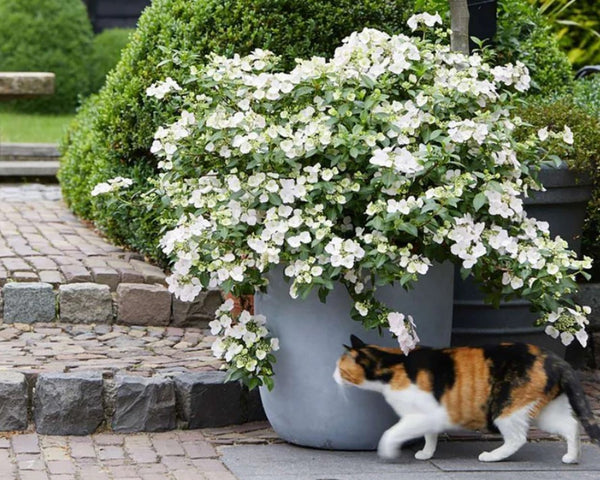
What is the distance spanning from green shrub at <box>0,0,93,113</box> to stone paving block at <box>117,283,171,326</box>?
30.5 feet

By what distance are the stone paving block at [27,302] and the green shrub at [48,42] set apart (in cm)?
929

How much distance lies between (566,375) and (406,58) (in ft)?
4.46

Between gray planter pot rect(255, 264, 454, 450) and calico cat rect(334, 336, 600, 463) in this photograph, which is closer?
calico cat rect(334, 336, 600, 463)

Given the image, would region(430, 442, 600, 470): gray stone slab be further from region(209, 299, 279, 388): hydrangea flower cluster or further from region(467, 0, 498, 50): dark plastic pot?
region(467, 0, 498, 50): dark plastic pot

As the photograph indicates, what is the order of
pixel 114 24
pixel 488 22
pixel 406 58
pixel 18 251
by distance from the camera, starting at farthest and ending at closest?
pixel 114 24 < pixel 18 251 < pixel 488 22 < pixel 406 58

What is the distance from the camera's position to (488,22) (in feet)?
20.8

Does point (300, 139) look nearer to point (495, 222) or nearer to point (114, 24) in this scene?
point (495, 222)

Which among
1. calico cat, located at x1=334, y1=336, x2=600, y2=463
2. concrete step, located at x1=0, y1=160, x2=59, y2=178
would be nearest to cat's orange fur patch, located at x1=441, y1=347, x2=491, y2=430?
calico cat, located at x1=334, y1=336, x2=600, y2=463

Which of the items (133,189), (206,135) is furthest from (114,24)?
(206,135)

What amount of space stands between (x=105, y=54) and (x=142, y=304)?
1019 centimetres

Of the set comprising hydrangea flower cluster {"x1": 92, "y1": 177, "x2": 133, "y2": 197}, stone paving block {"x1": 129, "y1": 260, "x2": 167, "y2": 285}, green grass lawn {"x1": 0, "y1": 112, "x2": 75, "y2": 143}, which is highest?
green grass lawn {"x1": 0, "y1": 112, "x2": 75, "y2": 143}

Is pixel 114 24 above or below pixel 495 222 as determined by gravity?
above

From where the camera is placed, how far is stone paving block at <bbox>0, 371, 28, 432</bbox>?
5.00m

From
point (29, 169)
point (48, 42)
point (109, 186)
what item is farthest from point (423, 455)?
point (48, 42)
